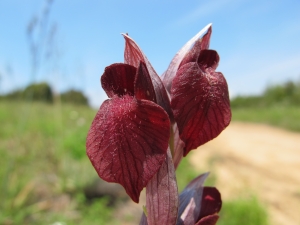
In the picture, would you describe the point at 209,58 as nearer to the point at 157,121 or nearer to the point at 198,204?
the point at 157,121

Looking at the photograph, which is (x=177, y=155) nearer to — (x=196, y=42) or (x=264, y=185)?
(x=196, y=42)

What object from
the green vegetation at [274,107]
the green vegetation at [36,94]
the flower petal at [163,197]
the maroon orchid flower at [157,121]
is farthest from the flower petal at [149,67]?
the green vegetation at [274,107]

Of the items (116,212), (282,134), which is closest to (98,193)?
(116,212)

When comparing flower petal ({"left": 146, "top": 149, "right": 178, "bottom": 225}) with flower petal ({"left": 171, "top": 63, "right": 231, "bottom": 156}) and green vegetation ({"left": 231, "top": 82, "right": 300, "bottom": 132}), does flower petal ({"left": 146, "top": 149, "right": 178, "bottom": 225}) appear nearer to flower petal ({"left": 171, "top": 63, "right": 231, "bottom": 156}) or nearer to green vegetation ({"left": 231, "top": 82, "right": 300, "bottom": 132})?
flower petal ({"left": 171, "top": 63, "right": 231, "bottom": 156})

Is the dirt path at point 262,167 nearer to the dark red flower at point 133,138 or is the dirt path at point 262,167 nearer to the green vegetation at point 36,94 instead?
the green vegetation at point 36,94

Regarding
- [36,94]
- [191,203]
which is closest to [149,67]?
[191,203]

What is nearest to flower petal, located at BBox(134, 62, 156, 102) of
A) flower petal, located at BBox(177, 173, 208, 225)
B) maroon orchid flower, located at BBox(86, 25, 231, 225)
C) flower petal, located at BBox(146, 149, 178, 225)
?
maroon orchid flower, located at BBox(86, 25, 231, 225)

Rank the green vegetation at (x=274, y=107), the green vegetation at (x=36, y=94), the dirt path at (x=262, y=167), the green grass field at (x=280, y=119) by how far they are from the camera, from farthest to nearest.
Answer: the green vegetation at (x=274, y=107)
the green grass field at (x=280, y=119)
the dirt path at (x=262, y=167)
the green vegetation at (x=36, y=94)
